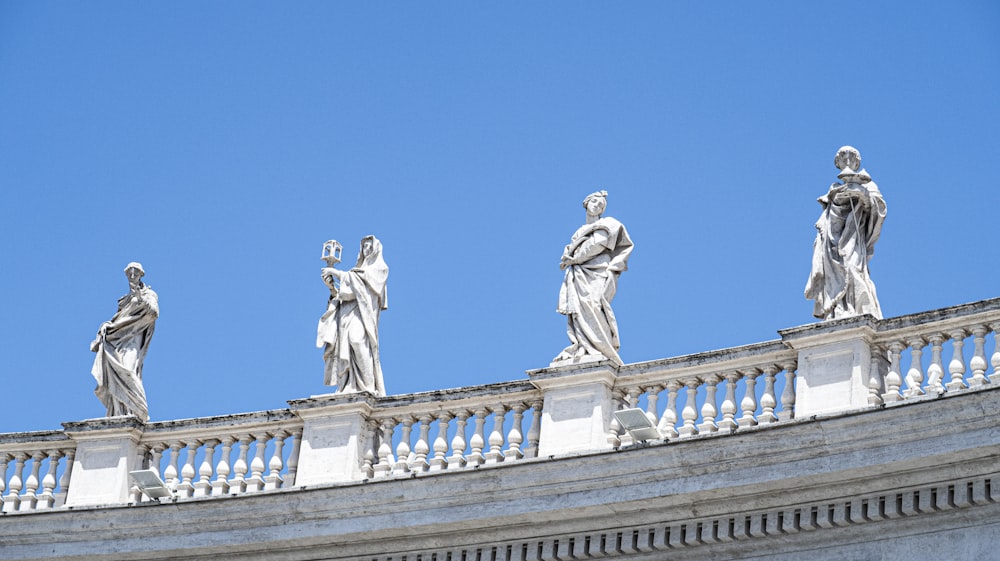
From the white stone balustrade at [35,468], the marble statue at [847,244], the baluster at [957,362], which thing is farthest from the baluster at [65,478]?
the baluster at [957,362]

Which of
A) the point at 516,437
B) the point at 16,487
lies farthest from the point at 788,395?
the point at 16,487

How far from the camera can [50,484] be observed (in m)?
26.5

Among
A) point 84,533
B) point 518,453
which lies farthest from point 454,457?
point 84,533

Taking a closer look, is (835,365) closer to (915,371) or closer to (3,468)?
(915,371)

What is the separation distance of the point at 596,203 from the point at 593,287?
→ 1146 millimetres

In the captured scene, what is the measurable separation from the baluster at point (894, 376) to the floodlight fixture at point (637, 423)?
2469 mm

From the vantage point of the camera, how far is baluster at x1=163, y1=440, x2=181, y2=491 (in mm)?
25859

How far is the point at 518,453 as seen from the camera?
79.0 feet

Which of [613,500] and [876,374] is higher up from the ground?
[876,374]

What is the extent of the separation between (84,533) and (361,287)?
4.42 metres

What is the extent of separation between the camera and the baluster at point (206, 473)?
25656 millimetres

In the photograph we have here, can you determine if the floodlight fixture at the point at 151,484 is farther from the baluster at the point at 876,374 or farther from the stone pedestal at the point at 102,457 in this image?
the baluster at the point at 876,374

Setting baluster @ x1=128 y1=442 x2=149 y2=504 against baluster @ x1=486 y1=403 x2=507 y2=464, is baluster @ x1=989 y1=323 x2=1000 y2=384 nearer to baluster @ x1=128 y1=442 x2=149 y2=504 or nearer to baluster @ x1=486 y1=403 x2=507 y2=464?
baluster @ x1=486 y1=403 x2=507 y2=464

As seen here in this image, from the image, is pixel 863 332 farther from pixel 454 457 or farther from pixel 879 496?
pixel 454 457
